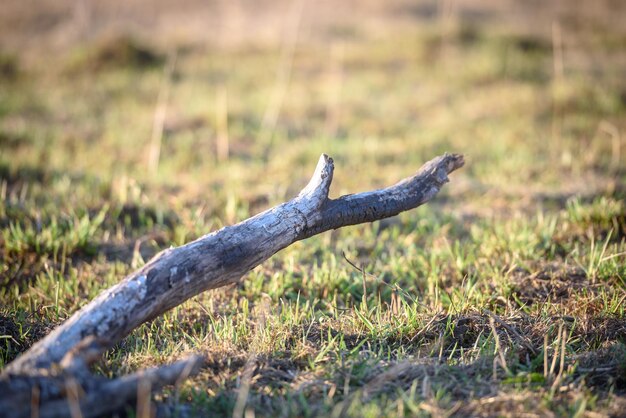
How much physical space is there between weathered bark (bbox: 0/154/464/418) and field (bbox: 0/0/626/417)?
28cm

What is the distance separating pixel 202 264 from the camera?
2.01 meters

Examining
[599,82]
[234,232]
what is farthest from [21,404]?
[599,82]

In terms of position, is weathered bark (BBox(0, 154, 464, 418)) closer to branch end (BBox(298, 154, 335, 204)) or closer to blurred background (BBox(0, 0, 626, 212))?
branch end (BBox(298, 154, 335, 204))

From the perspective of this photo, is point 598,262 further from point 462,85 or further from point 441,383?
point 462,85

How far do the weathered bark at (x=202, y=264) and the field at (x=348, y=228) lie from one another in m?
0.28

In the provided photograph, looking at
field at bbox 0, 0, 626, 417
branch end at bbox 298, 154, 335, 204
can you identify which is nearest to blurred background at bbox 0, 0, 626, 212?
field at bbox 0, 0, 626, 417

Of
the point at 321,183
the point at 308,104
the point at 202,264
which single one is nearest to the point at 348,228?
the point at 321,183

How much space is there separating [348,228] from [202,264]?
6.31ft

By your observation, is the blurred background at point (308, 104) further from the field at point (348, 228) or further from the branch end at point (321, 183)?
the branch end at point (321, 183)

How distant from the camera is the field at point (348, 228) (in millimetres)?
2033

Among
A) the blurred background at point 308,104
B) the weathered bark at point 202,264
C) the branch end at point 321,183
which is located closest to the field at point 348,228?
the blurred background at point 308,104

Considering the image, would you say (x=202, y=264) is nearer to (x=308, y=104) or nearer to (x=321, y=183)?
(x=321, y=183)

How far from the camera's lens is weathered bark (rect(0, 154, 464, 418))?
1720mm

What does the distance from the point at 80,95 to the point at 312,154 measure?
14.0ft
